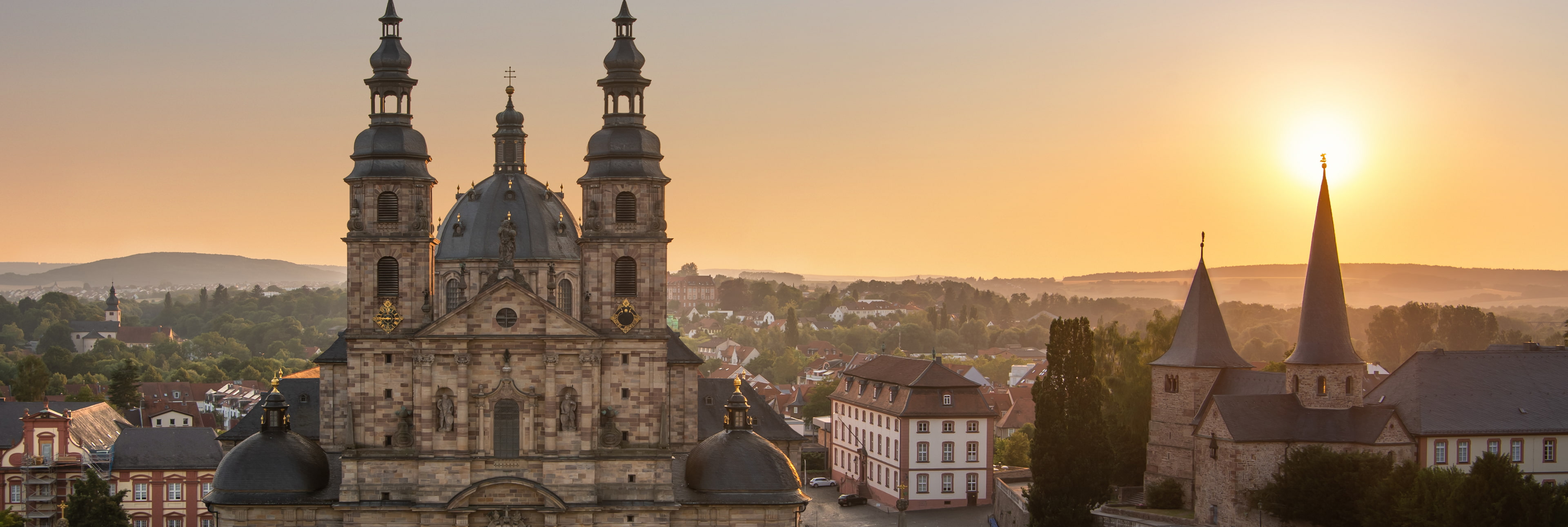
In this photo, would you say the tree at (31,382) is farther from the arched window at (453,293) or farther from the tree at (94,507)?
the arched window at (453,293)

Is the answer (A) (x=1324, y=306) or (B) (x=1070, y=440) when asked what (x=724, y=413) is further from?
(A) (x=1324, y=306)

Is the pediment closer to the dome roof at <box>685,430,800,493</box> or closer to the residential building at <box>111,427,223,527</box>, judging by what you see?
the dome roof at <box>685,430,800,493</box>

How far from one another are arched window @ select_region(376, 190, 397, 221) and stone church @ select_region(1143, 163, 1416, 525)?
3270 cm

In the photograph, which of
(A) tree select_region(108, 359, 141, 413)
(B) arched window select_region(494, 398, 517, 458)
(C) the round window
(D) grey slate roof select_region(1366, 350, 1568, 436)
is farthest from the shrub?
(A) tree select_region(108, 359, 141, 413)

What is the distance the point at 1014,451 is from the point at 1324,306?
32.9 m

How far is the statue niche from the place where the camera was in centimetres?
5238

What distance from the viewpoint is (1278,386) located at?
61.2 metres

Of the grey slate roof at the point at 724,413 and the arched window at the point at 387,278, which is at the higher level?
the arched window at the point at 387,278

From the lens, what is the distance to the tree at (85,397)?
11561 centimetres

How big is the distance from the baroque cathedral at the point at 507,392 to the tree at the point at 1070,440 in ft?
46.5

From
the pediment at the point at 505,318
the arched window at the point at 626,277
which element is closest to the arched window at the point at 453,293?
the pediment at the point at 505,318

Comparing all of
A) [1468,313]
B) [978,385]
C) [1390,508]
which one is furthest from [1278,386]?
[1468,313]

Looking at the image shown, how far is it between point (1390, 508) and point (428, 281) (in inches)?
1417

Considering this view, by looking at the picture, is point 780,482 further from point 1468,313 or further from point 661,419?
point 1468,313
